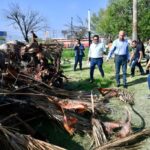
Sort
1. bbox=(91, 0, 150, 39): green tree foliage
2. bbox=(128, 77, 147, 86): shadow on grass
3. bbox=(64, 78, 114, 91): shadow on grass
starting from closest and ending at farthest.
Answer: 1. bbox=(64, 78, 114, 91): shadow on grass
2. bbox=(128, 77, 147, 86): shadow on grass
3. bbox=(91, 0, 150, 39): green tree foliage

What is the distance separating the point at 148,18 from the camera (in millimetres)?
37375

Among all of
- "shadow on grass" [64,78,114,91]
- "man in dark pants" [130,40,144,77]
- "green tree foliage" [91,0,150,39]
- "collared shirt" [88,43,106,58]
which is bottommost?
"shadow on grass" [64,78,114,91]

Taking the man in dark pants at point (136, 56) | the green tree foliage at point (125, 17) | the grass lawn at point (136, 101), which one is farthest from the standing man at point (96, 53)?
the green tree foliage at point (125, 17)

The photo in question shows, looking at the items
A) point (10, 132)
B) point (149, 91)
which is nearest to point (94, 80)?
point (149, 91)

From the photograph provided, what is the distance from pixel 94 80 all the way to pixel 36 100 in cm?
688

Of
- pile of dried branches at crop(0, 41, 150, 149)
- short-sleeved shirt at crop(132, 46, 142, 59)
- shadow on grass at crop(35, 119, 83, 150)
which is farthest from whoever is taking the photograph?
short-sleeved shirt at crop(132, 46, 142, 59)

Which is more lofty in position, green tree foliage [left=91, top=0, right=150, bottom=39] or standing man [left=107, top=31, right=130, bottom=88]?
green tree foliage [left=91, top=0, right=150, bottom=39]

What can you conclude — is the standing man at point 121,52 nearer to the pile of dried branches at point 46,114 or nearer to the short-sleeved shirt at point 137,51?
the short-sleeved shirt at point 137,51

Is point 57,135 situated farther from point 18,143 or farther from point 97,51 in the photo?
point 97,51

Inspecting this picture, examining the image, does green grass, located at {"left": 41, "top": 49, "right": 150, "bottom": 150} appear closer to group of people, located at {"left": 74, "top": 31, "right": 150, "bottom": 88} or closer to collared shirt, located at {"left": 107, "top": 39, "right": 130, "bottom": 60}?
group of people, located at {"left": 74, "top": 31, "right": 150, "bottom": 88}

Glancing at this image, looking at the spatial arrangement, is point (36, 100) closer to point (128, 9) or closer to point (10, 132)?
point (10, 132)

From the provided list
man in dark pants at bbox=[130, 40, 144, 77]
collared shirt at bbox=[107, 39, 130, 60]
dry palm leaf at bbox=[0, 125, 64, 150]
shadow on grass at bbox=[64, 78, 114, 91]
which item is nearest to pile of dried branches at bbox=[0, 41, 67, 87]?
shadow on grass at bbox=[64, 78, 114, 91]

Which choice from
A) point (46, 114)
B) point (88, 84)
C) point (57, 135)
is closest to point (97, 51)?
point (88, 84)

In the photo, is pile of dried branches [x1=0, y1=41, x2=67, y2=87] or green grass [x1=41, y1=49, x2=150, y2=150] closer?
green grass [x1=41, y1=49, x2=150, y2=150]
